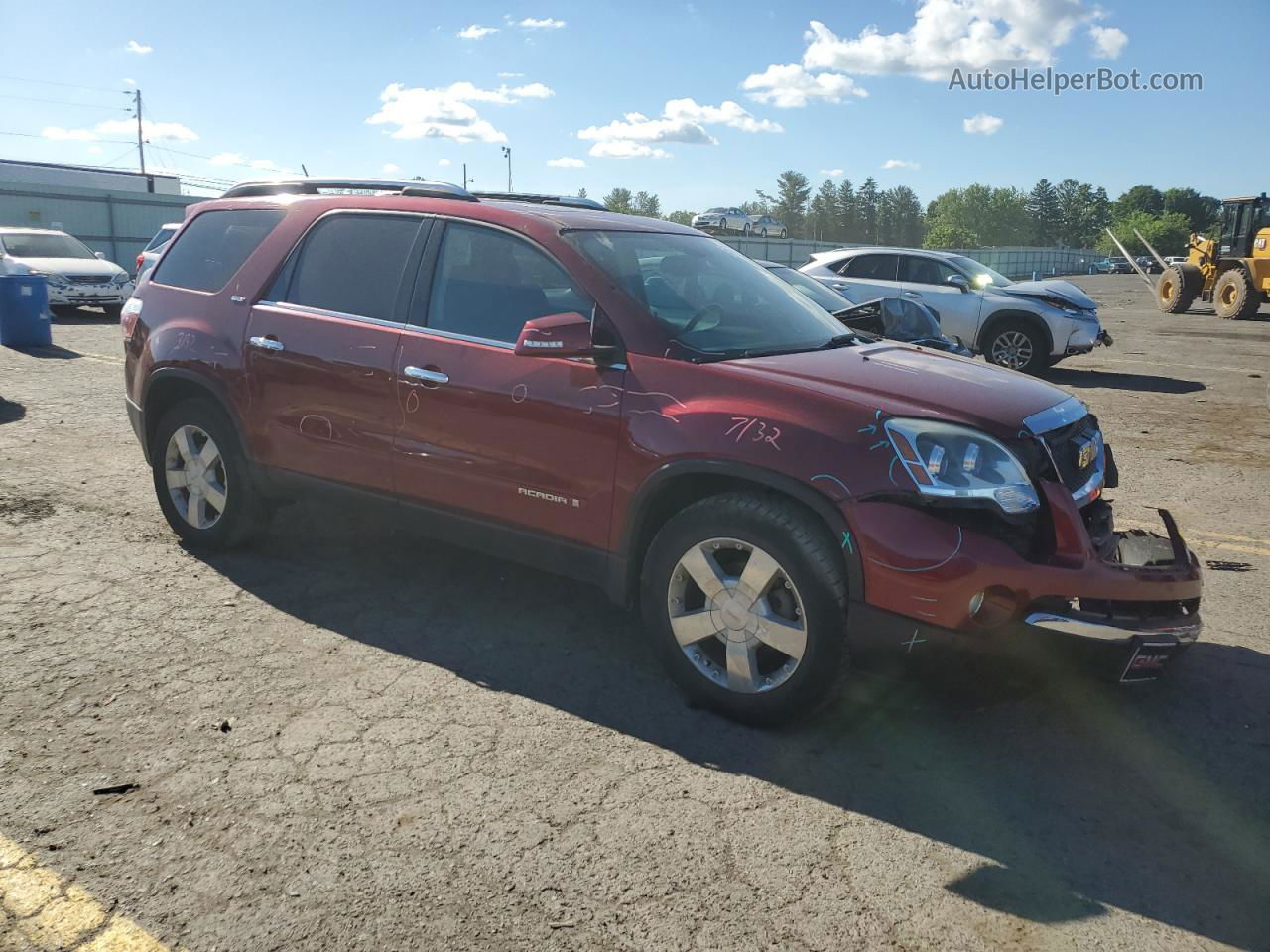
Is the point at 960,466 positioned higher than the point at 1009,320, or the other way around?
the point at 1009,320

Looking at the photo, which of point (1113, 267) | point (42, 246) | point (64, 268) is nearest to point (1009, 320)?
point (64, 268)

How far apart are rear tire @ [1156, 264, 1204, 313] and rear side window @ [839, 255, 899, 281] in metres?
15.3

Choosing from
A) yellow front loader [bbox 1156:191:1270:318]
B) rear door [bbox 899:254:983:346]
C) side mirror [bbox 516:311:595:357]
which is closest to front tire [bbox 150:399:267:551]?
side mirror [bbox 516:311:595:357]

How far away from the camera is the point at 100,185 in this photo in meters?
54.4

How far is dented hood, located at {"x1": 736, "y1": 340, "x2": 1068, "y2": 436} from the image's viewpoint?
133 inches

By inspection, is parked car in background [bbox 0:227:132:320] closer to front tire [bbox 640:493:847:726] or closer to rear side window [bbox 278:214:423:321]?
rear side window [bbox 278:214:423:321]

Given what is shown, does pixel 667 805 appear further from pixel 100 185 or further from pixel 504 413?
pixel 100 185

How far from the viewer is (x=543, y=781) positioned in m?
3.18

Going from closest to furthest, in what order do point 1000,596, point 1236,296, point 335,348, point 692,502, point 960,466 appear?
point 1000,596, point 960,466, point 692,502, point 335,348, point 1236,296

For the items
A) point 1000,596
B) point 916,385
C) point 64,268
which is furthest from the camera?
point 64,268

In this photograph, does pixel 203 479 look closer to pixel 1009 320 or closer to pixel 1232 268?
pixel 1009 320

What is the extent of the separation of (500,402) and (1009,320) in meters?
11.2

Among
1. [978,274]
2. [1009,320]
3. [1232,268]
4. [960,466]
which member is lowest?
[960,466]

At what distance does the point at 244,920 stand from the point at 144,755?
0.98 m
